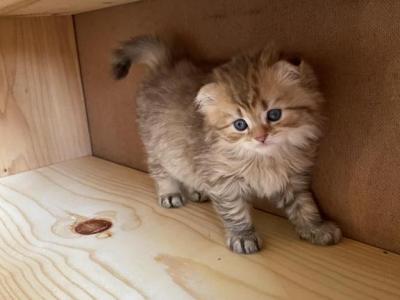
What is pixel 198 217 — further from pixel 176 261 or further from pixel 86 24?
pixel 86 24

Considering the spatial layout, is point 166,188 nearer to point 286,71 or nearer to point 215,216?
point 215,216

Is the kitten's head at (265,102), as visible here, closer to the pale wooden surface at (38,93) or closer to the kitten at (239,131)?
the kitten at (239,131)

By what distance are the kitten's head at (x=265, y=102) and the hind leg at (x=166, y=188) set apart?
13.2 inches

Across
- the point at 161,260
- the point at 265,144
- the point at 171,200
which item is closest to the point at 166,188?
the point at 171,200

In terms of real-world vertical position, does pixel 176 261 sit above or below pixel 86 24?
below

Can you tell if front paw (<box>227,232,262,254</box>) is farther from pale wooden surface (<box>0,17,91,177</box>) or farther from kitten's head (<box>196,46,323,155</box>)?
pale wooden surface (<box>0,17,91,177</box>)

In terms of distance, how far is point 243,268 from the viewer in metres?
0.84

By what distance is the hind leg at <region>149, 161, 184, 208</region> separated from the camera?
1153mm

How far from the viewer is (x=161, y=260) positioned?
89 cm

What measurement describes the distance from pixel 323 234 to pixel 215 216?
0.29 meters

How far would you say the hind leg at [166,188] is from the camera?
3.78 feet

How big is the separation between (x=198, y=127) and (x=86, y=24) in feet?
2.43

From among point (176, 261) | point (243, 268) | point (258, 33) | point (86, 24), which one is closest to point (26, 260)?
point (176, 261)

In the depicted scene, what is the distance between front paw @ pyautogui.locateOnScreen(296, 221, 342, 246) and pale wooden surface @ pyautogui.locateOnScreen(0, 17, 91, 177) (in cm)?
102
